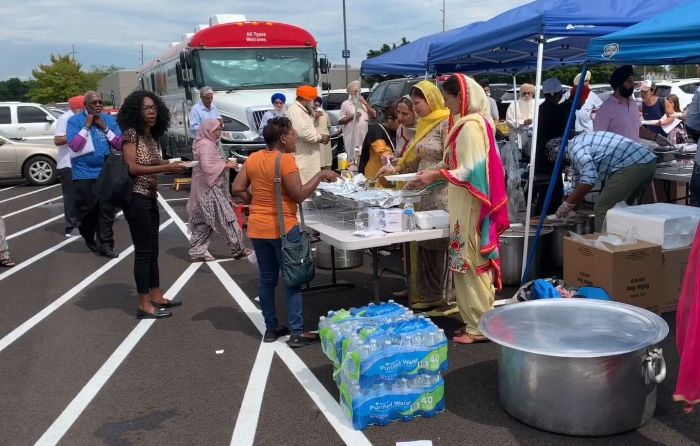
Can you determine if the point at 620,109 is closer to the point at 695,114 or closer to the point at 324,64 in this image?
the point at 695,114

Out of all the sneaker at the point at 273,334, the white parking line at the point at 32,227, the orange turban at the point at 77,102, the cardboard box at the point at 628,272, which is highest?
the orange turban at the point at 77,102

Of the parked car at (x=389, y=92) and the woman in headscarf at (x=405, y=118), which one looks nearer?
the woman in headscarf at (x=405, y=118)

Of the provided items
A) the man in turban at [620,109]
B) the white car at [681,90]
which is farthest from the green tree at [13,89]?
the man in turban at [620,109]

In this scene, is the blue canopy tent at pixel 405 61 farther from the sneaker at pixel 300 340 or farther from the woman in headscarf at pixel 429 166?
the sneaker at pixel 300 340

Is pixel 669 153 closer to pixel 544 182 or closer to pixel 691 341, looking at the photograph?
pixel 544 182

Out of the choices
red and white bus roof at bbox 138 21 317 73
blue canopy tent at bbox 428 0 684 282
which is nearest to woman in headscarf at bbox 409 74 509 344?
blue canopy tent at bbox 428 0 684 282

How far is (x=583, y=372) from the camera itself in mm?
3146

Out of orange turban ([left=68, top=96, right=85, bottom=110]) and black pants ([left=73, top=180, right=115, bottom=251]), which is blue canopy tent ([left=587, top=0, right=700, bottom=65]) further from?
orange turban ([left=68, top=96, right=85, bottom=110])

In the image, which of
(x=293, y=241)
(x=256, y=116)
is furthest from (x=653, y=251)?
(x=256, y=116)

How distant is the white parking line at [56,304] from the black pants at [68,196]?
51.3 inches

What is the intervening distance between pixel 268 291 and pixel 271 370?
62 centimetres

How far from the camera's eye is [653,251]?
4984 mm

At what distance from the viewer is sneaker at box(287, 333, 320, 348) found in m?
4.73

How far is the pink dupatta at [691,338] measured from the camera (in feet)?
9.64
